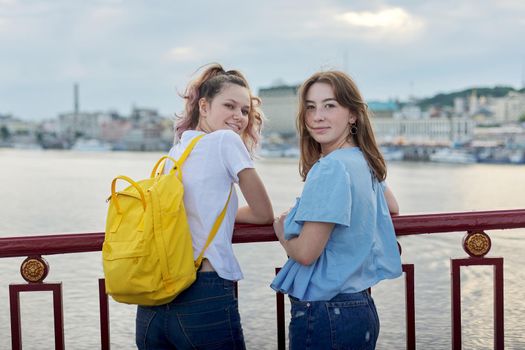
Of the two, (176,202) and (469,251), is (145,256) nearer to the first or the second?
(176,202)

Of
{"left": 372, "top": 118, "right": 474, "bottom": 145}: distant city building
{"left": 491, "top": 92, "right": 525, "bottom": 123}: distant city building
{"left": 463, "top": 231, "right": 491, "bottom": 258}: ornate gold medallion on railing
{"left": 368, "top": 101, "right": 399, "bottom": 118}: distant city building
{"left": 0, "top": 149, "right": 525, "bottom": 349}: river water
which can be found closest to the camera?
{"left": 463, "top": 231, "right": 491, "bottom": 258}: ornate gold medallion on railing

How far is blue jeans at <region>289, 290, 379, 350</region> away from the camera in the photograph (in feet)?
4.29

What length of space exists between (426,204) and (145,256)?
56.8 ft

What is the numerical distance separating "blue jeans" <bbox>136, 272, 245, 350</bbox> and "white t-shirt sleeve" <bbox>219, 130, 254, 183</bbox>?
190mm

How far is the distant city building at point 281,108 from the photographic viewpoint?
244 ft

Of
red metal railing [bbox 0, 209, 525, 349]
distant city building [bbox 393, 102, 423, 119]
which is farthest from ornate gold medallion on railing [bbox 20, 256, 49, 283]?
distant city building [bbox 393, 102, 423, 119]

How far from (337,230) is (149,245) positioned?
32cm

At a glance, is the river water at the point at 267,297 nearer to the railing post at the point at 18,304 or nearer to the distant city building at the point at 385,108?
the railing post at the point at 18,304

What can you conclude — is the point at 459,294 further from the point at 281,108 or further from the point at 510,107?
the point at 510,107

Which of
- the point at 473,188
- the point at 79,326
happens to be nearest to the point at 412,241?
the point at 79,326

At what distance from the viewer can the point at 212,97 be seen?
1.47 m

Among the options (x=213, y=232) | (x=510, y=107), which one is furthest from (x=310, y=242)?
(x=510, y=107)

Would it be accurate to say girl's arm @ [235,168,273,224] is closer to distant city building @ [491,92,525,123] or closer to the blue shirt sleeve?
the blue shirt sleeve

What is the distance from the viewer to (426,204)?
18.1m
